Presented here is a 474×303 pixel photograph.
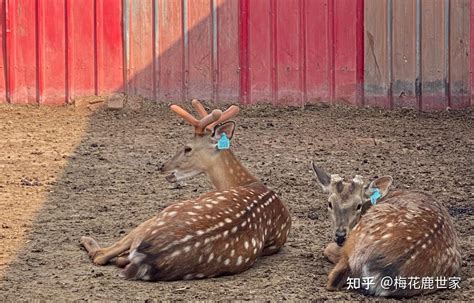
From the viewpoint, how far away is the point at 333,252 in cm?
653

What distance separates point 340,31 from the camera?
38.2 ft

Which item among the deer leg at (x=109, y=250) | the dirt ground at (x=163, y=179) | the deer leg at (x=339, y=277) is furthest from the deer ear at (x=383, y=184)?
the deer leg at (x=109, y=250)

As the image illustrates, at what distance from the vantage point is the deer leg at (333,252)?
648 centimetres

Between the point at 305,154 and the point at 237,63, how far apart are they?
1984 millimetres

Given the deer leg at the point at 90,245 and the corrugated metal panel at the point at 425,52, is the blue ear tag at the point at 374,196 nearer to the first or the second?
the deer leg at the point at 90,245

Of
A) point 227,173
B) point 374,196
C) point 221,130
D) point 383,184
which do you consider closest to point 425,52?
point 221,130

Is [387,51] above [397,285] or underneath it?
above

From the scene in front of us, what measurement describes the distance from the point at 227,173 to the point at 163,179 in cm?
165

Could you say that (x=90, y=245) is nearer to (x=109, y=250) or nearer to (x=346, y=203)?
(x=109, y=250)

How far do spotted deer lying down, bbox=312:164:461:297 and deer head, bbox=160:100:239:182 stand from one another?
1.11m

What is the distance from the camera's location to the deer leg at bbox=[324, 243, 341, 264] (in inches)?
255

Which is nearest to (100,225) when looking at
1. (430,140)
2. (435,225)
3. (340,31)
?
(435,225)

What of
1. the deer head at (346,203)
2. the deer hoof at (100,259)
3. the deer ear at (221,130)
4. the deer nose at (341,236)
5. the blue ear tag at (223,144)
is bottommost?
the deer hoof at (100,259)

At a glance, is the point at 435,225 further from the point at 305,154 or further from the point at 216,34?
the point at 216,34
